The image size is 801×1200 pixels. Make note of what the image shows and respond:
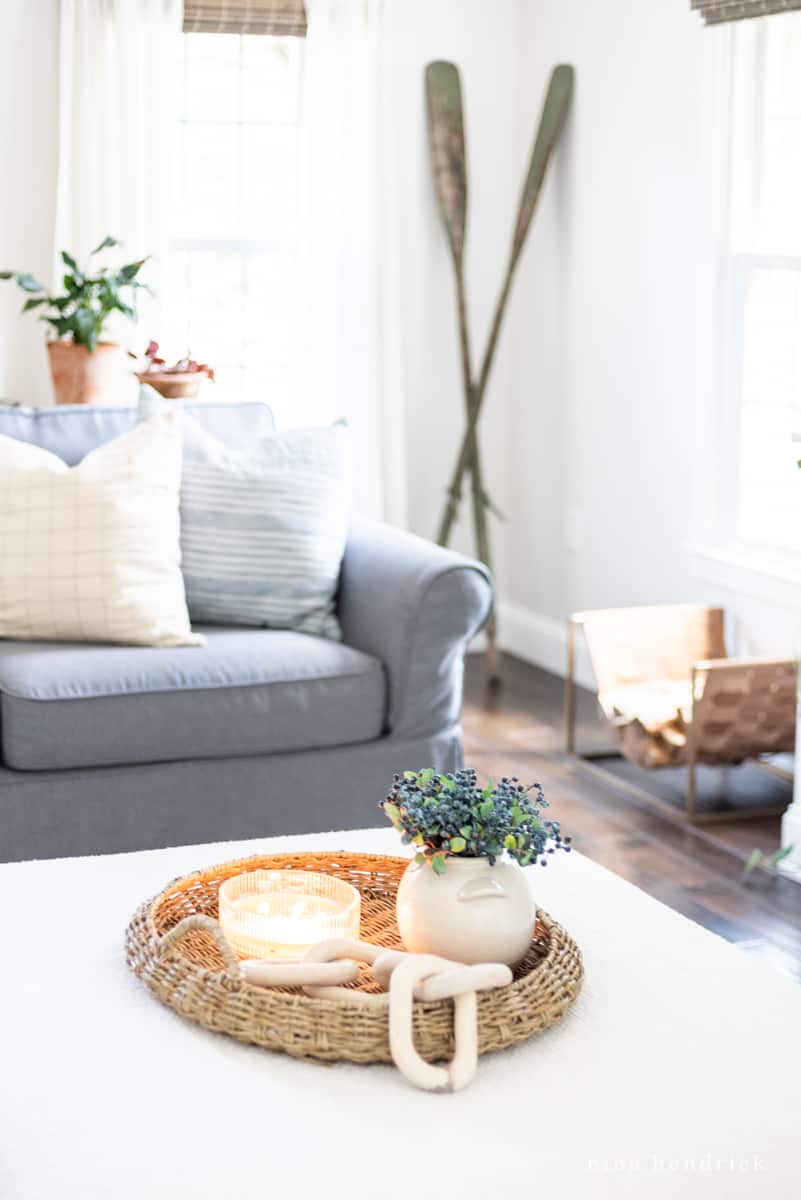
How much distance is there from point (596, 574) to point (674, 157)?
1.31 metres

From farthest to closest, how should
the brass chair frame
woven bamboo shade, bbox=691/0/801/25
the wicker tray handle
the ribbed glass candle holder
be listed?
woven bamboo shade, bbox=691/0/801/25 < the brass chair frame < the ribbed glass candle holder < the wicker tray handle

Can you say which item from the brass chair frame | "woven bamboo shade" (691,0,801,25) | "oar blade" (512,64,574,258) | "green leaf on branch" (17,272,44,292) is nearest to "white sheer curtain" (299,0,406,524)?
"oar blade" (512,64,574,258)

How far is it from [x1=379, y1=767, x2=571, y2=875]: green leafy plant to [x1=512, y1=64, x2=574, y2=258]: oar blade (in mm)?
3687

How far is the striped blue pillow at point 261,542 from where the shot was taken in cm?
345

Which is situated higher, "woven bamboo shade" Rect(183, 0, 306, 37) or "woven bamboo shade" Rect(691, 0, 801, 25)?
"woven bamboo shade" Rect(183, 0, 306, 37)

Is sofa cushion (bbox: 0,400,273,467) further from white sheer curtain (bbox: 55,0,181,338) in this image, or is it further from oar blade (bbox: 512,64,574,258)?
oar blade (bbox: 512,64,574,258)

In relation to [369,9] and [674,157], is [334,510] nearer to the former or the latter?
[674,157]

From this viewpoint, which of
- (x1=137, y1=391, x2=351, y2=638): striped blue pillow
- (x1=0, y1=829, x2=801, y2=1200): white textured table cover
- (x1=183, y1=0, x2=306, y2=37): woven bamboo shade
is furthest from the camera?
(x1=183, y1=0, x2=306, y2=37): woven bamboo shade

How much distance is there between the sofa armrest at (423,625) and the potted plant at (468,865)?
1485 millimetres

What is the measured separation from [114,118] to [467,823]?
3.72m

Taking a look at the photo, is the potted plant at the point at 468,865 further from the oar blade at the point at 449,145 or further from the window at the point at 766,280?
the oar blade at the point at 449,145

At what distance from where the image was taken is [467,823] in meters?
1.75

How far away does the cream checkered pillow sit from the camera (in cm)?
325

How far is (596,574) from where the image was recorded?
202 inches
